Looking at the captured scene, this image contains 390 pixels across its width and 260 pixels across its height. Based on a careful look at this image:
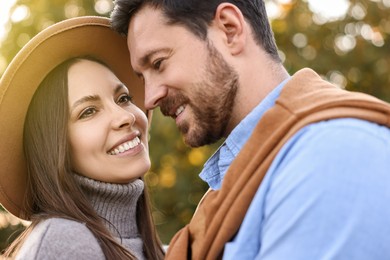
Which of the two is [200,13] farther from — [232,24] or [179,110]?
[179,110]

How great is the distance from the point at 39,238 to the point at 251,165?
96 cm

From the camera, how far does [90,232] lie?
258 cm

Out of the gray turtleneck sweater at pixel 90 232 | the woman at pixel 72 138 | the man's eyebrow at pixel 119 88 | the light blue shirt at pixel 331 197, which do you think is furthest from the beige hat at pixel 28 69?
the light blue shirt at pixel 331 197

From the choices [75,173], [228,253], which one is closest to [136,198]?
[75,173]

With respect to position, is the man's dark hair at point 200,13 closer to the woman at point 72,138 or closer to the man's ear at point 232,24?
the man's ear at point 232,24

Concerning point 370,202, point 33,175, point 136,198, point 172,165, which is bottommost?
point 172,165

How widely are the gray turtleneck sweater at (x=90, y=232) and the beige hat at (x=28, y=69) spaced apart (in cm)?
25

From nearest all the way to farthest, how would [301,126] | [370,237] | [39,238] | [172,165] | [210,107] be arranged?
[370,237] < [301,126] < [210,107] < [39,238] < [172,165]

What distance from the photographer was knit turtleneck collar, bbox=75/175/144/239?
2752 mm

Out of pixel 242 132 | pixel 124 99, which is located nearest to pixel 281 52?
pixel 124 99

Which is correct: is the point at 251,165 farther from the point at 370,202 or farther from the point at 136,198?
the point at 136,198

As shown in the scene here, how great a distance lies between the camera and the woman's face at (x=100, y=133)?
274 cm

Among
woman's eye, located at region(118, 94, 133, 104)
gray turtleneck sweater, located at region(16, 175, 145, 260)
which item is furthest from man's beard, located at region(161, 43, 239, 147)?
woman's eye, located at region(118, 94, 133, 104)

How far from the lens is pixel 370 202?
5.19ft
